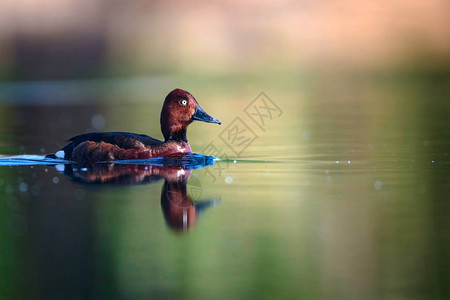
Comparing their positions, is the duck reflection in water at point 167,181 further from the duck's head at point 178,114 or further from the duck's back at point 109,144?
the duck's head at point 178,114

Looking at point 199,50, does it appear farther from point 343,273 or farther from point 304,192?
point 343,273

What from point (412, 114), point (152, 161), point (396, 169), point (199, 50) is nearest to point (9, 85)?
point (199, 50)

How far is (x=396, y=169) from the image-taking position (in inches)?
363

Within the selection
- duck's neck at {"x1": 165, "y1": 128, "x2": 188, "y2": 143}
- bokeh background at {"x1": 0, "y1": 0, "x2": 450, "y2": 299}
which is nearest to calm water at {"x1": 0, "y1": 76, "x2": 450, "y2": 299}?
bokeh background at {"x1": 0, "y1": 0, "x2": 450, "y2": 299}

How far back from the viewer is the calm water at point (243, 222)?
4.79m

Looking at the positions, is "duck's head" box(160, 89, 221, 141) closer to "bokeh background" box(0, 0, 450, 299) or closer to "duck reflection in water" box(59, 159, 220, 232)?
"duck reflection in water" box(59, 159, 220, 232)

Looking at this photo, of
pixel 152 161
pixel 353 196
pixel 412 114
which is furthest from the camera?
pixel 412 114

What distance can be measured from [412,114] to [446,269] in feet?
43.3

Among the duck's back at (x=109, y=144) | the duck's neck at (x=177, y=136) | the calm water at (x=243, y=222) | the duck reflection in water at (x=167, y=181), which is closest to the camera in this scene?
the calm water at (x=243, y=222)

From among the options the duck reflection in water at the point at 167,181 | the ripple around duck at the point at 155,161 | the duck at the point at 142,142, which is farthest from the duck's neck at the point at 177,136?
the duck reflection in water at the point at 167,181

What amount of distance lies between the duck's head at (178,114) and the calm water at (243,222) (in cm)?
75

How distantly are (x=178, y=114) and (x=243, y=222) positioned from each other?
173 inches

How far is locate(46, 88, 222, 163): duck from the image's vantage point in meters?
9.98

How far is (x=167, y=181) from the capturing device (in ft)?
28.2
